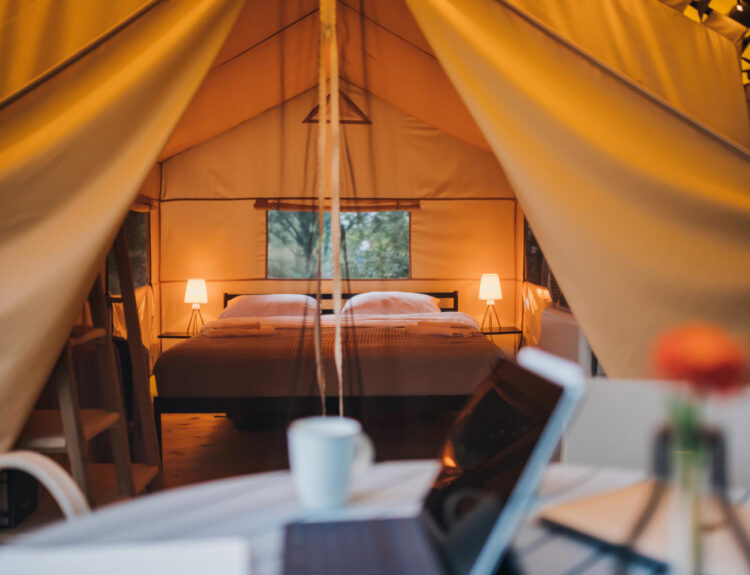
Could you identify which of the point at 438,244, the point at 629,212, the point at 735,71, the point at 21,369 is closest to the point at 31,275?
the point at 21,369

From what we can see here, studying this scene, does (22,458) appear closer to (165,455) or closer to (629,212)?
(629,212)

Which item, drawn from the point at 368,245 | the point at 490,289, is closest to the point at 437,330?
the point at 490,289

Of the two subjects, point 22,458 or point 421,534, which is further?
point 22,458

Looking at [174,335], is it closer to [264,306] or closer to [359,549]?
[264,306]

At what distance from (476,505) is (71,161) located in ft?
4.59

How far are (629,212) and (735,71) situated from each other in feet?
2.15

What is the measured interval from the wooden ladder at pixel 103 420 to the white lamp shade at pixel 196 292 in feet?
8.60

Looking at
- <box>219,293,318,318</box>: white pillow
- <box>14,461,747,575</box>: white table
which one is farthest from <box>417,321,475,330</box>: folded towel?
<box>14,461,747,575</box>: white table

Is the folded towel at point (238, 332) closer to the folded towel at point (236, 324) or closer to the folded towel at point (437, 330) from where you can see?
the folded towel at point (236, 324)

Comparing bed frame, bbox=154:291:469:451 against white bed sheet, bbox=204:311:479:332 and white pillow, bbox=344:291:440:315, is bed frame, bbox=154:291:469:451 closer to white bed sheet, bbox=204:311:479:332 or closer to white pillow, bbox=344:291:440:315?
white bed sheet, bbox=204:311:479:332

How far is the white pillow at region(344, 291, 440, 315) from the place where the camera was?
5016 mm

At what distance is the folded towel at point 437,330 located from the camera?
13.3 feet

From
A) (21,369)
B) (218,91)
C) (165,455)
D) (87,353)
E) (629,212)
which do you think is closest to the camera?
(21,369)

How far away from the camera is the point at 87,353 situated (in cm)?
251
